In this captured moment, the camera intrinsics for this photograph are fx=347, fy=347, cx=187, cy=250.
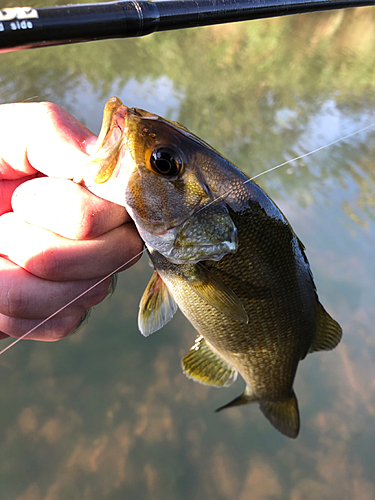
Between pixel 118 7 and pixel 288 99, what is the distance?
6.06 m

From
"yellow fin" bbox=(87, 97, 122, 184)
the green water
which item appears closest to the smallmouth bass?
"yellow fin" bbox=(87, 97, 122, 184)

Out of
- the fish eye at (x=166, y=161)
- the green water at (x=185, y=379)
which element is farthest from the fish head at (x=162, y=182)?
the green water at (x=185, y=379)

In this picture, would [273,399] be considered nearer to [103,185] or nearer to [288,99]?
[103,185]

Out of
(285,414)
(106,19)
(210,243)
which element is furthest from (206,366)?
(106,19)

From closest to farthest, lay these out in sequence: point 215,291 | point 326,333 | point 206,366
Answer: point 215,291
point 326,333
point 206,366

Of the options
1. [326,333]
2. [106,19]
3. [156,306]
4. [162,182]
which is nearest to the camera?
[106,19]

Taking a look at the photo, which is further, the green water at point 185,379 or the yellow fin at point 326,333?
the green water at point 185,379

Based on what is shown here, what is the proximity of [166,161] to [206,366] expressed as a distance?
1127mm

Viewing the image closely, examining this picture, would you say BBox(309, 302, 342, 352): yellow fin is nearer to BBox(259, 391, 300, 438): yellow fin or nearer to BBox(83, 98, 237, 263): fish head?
BBox(259, 391, 300, 438): yellow fin

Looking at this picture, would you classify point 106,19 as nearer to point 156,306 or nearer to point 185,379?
point 156,306

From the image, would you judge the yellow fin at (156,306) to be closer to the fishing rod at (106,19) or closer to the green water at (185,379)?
the fishing rod at (106,19)

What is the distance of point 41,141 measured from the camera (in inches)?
40.3

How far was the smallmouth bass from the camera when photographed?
0.98 meters

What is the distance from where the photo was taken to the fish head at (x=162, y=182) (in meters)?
0.95
